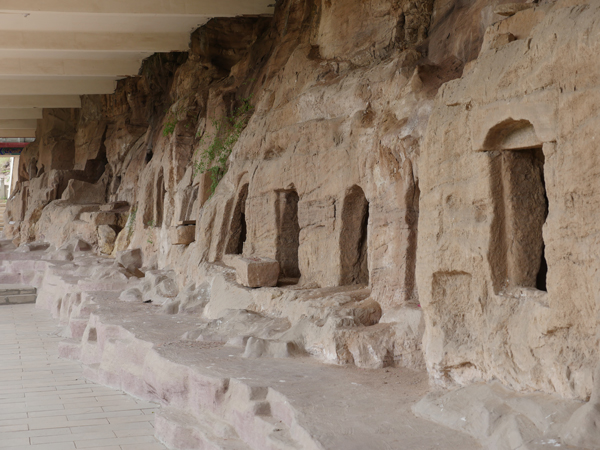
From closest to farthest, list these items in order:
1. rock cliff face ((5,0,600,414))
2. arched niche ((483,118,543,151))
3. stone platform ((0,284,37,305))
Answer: rock cliff face ((5,0,600,414)) < arched niche ((483,118,543,151)) < stone platform ((0,284,37,305))

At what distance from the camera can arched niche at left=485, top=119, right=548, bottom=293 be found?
4645mm

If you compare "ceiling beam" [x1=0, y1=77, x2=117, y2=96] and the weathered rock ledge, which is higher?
"ceiling beam" [x1=0, y1=77, x2=117, y2=96]

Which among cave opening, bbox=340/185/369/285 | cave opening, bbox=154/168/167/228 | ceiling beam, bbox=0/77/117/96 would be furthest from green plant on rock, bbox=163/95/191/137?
cave opening, bbox=340/185/369/285

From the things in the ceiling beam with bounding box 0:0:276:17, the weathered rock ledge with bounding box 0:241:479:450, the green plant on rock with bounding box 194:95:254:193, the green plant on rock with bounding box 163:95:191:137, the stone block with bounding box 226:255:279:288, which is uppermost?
the ceiling beam with bounding box 0:0:276:17

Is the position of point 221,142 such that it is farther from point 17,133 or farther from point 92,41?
point 17,133

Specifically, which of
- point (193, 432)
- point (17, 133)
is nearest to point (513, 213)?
point (193, 432)

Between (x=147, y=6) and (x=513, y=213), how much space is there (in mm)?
8827

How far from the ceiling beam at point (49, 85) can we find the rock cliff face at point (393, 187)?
4.22m

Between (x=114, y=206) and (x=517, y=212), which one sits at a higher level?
(x=114, y=206)

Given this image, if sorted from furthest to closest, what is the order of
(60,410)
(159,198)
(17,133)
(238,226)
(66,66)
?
(17,133) → (66,66) → (159,198) → (238,226) → (60,410)

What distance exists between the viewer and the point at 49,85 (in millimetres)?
18156

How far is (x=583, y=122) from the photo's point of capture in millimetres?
3852

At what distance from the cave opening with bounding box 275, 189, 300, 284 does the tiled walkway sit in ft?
10.1

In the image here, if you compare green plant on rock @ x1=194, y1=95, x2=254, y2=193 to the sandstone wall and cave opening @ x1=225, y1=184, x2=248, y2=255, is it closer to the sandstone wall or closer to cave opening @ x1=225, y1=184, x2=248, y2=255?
cave opening @ x1=225, y1=184, x2=248, y2=255
